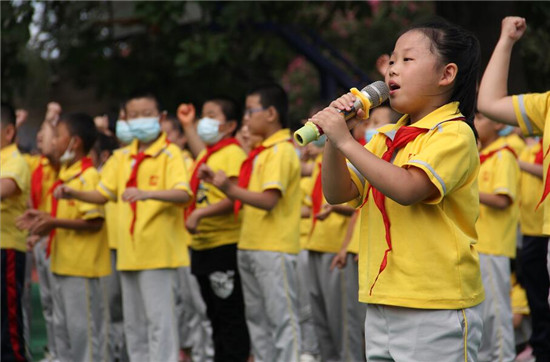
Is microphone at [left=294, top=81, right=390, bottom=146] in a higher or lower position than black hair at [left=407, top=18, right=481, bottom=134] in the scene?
lower

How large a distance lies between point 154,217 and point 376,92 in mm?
3161

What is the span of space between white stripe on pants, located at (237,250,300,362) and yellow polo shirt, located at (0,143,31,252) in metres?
1.72

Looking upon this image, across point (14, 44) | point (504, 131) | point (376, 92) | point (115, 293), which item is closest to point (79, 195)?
point (115, 293)

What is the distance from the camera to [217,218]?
6613 mm

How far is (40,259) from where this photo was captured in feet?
26.7

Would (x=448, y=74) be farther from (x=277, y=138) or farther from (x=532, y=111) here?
(x=277, y=138)

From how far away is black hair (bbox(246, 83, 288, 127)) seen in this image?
654 cm

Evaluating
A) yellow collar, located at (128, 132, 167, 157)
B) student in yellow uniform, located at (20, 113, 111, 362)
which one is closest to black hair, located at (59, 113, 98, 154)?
student in yellow uniform, located at (20, 113, 111, 362)

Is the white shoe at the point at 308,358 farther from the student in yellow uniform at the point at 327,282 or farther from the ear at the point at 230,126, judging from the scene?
the ear at the point at 230,126

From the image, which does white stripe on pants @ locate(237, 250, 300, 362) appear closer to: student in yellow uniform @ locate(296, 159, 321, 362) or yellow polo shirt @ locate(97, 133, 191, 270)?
yellow polo shirt @ locate(97, 133, 191, 270)

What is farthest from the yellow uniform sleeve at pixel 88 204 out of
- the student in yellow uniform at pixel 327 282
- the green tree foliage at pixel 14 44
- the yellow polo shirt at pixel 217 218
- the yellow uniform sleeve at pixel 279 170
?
the green tree foliage at pixel 14 44

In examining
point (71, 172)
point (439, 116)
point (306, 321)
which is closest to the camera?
point (439, 116)

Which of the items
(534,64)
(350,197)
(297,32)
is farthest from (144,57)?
(350,197)

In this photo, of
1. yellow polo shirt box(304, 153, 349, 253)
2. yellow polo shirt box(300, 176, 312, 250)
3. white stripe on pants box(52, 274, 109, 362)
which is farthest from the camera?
yellow polo shirt box(300, 176, 312, 250)
